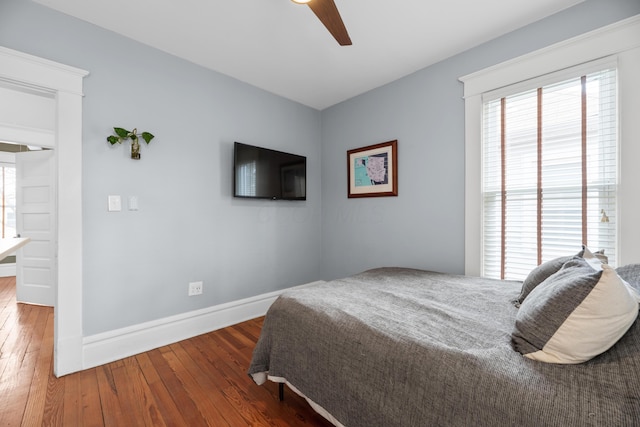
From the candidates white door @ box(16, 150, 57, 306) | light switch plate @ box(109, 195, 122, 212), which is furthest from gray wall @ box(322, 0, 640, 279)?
white door @ box(16, 150, 57, 306)

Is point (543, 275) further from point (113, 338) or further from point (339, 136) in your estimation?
point (113, 338)

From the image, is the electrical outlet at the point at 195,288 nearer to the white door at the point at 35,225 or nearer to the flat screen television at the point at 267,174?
the flat screen television at the point at 267,174

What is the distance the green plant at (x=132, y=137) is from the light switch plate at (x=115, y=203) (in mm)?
354

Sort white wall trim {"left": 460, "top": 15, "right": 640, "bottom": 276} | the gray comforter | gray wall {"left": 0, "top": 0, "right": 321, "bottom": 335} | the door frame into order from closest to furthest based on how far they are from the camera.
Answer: the gray comforter → white wall trim {"left": 460, "top": 15, "right": 640, "bottom": 276} → the door frame → gray wall {"left": 0, "top": 0, "right": 321, "bottom": 335}

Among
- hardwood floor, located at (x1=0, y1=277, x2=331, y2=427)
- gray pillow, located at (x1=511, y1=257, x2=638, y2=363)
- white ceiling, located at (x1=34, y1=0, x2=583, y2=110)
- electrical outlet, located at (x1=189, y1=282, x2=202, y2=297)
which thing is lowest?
hardwood floor, located at (x1=0, y1=277, x2=331, y2=427)

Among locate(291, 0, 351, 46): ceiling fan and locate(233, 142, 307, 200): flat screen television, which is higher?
locate(291, 0, 351, 46): ceiling fan

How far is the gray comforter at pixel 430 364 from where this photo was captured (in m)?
0.76

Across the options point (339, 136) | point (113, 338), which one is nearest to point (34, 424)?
point (113, 338)

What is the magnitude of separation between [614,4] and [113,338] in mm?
4183

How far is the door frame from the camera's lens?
186 centimetres

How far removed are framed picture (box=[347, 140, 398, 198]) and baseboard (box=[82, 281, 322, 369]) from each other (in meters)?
1.71

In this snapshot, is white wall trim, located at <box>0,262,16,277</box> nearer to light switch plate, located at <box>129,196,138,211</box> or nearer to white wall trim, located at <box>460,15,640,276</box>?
light switch plate, located at <box>129,196,138,211</box>

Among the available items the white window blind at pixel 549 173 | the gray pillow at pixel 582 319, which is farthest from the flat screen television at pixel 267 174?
the gray pillow at pixel 582 319

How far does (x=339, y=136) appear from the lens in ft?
11.2
